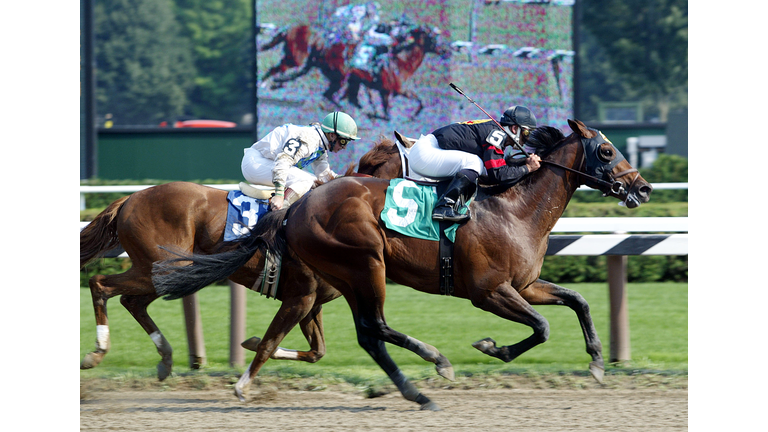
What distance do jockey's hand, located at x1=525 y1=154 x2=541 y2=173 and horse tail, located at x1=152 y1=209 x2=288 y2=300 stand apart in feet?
4.46

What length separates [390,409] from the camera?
14.3 feet

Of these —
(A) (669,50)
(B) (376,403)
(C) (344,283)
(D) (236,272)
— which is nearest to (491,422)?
(B) (376,403)

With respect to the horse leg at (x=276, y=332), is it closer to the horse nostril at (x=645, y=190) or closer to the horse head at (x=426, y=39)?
the horse nostril at (x=645, y=190)

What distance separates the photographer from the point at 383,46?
9.84 m

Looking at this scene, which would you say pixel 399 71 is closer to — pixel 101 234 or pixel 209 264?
pixel 101 234

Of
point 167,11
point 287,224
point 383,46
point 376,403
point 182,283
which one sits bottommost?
point 376,403

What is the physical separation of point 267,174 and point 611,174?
2001mm

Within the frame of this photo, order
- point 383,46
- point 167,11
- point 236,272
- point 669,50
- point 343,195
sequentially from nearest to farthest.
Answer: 1. point 343,195
2. point 236,272
3. point 383,46
4. point 669,50
5. point 167,11

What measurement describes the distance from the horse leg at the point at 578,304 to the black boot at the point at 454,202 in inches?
24.9

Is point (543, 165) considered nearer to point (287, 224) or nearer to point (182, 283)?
point (287, 224)

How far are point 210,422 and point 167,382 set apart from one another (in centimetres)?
90

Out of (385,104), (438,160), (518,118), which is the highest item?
(385,104)

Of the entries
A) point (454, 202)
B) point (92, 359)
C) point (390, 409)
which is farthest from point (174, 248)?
point (454, 202)

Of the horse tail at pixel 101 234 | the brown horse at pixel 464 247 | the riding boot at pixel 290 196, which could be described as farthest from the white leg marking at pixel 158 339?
the riding boot at pixel 290 196
